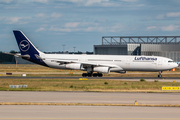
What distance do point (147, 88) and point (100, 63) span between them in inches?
889

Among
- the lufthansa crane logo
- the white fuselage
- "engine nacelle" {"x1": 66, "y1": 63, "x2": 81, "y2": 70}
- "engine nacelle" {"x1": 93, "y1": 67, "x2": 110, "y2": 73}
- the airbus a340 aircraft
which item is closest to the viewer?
"engine nacelle" {"x1": 93, "y1": 67, "x2": 110, "y2": 73}

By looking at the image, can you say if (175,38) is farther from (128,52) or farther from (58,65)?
(58,65)
